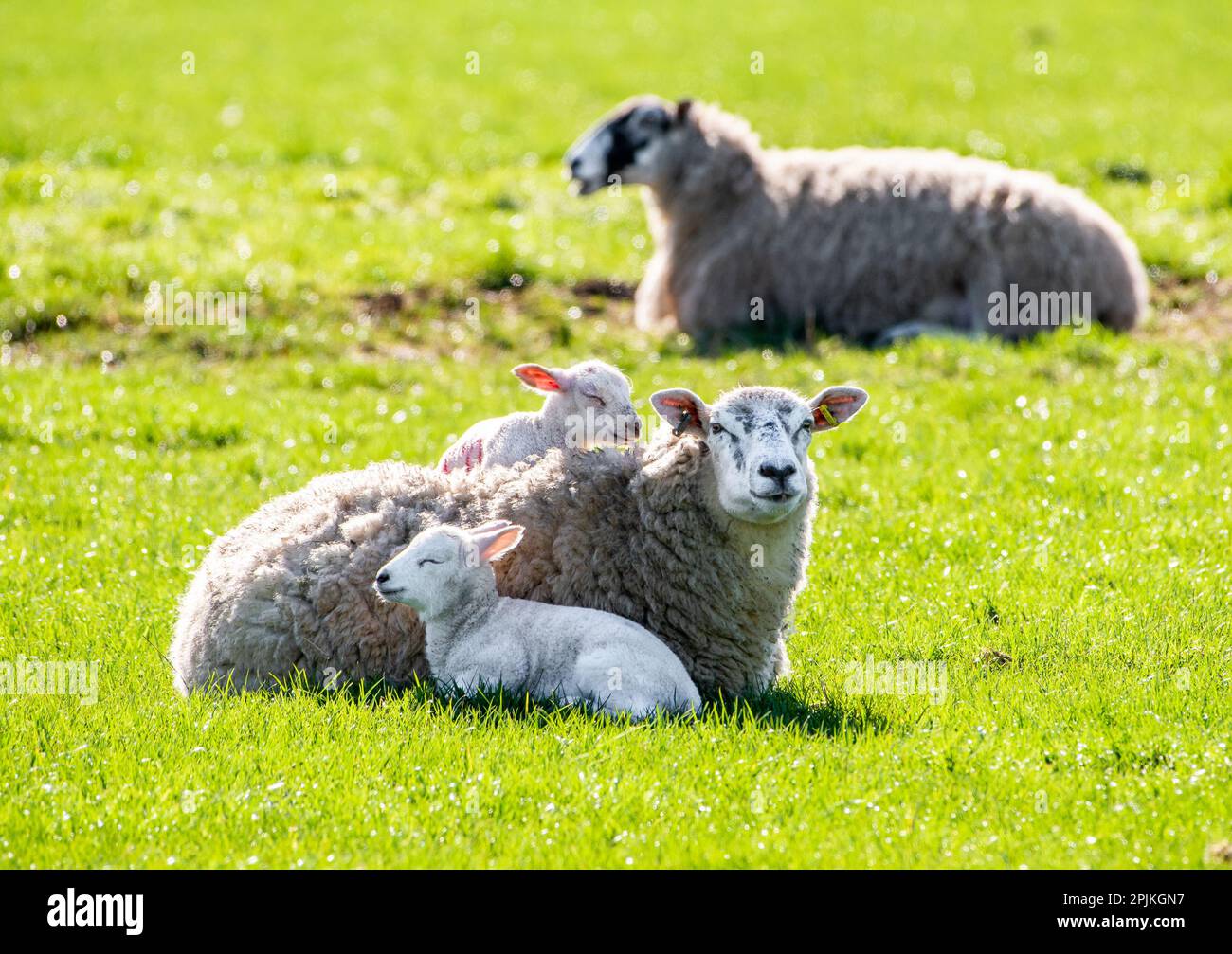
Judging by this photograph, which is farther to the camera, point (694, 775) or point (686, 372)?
point (686, 372)

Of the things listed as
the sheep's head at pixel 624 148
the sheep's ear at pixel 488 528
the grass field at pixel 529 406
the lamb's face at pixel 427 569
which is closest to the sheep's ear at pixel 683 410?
the sheep's ear at pixel 488 528

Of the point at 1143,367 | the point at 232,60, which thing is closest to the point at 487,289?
the point at 1143,367

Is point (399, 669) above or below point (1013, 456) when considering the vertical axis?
below

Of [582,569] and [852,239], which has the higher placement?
[852,239]

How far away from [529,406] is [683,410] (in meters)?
4.29

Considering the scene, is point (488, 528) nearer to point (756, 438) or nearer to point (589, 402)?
point (756, 438)

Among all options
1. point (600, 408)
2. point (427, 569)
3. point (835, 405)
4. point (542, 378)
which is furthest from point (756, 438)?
point (542, 378)

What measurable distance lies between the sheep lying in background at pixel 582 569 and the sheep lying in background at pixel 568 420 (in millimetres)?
745

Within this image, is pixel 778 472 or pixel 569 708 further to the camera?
pixel 778 472

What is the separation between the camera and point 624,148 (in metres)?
13.4

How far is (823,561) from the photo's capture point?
7840 mm

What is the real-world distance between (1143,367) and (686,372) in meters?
3.15

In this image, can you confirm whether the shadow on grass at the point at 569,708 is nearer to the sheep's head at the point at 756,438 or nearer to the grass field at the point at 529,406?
the grass field at the point at 529,406

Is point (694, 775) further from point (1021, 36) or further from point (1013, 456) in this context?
point (1021, 36)
